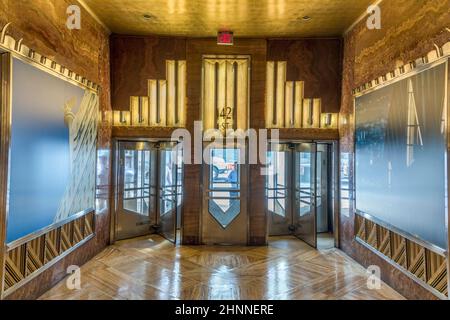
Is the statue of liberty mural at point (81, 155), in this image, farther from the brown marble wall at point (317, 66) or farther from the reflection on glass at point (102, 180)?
the brown marble wall at point (317, 66)

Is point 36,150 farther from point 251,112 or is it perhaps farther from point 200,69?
point 251,112

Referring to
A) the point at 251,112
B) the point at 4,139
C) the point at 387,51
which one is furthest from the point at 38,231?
the point at 387,51

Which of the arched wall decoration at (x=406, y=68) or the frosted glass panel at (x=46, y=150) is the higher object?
the arched wall decoration at (x=406, y=68)

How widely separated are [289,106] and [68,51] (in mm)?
3501

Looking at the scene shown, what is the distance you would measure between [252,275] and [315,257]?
128cm

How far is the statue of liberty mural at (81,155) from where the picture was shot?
12.1 feet

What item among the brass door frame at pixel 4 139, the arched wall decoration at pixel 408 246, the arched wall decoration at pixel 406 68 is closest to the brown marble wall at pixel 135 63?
the brass door frame at pixel 4 139

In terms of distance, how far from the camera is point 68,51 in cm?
366

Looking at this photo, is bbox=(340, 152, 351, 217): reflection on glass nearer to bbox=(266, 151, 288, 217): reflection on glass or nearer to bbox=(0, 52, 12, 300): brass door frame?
bbox=(266, 151, 288, 217): reflection on glass

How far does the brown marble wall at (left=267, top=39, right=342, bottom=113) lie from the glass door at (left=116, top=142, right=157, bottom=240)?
3072 mm

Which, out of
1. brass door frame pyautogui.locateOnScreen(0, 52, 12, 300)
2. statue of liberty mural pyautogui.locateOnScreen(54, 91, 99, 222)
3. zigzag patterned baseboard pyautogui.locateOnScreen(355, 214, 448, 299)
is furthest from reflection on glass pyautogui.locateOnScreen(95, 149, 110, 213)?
zigzag patterned baseboard pyautogui.locateOnScreen(355, 214, 448, 299)

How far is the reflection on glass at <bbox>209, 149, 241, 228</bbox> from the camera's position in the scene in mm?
5188

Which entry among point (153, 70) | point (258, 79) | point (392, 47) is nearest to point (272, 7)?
point (258, 79)
